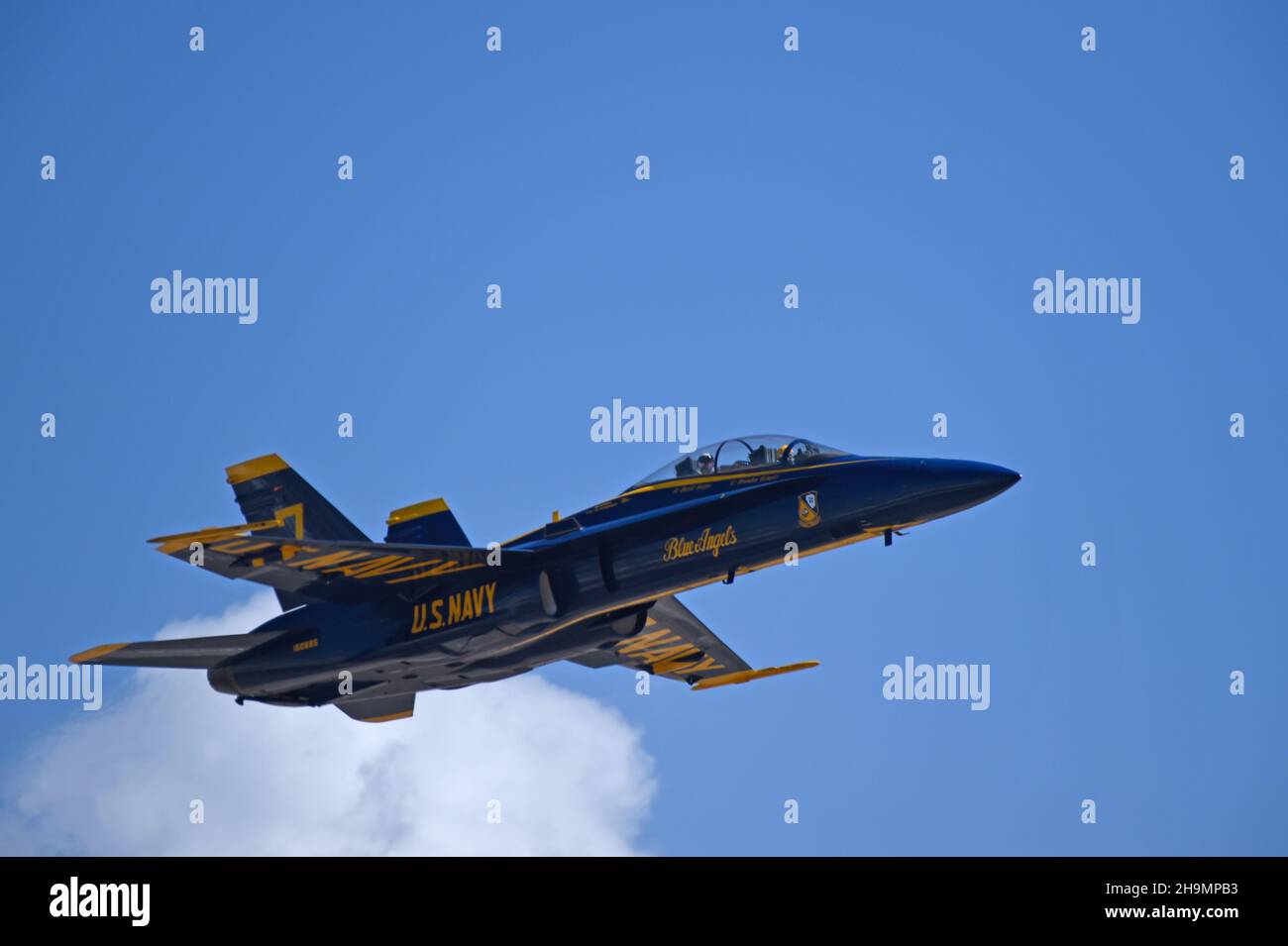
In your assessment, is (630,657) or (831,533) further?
(630,657)

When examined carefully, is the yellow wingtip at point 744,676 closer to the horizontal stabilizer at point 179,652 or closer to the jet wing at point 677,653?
the jet wing at point 677,653

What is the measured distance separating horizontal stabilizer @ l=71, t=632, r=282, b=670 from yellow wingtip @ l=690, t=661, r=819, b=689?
8.78 m

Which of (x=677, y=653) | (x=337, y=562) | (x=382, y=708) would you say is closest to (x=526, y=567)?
(x=337, y=562)

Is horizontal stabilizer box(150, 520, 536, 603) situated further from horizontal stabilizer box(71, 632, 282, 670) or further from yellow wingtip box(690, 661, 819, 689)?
yellow wingtip box(690, 661, 819, 689)

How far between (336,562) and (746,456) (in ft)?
24.1

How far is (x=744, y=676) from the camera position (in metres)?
33.8

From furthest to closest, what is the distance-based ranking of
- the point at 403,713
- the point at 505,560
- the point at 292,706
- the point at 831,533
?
the point at 403,713 < the point at 292,706 < the point at 505,560 < the point at 831,533

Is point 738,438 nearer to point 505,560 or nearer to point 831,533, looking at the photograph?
point 831,533

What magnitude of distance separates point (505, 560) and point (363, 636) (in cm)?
300

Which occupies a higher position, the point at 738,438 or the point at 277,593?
the point at 738,438

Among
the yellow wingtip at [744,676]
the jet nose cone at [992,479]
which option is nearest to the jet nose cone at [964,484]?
the jet nose cone at [992,479]
